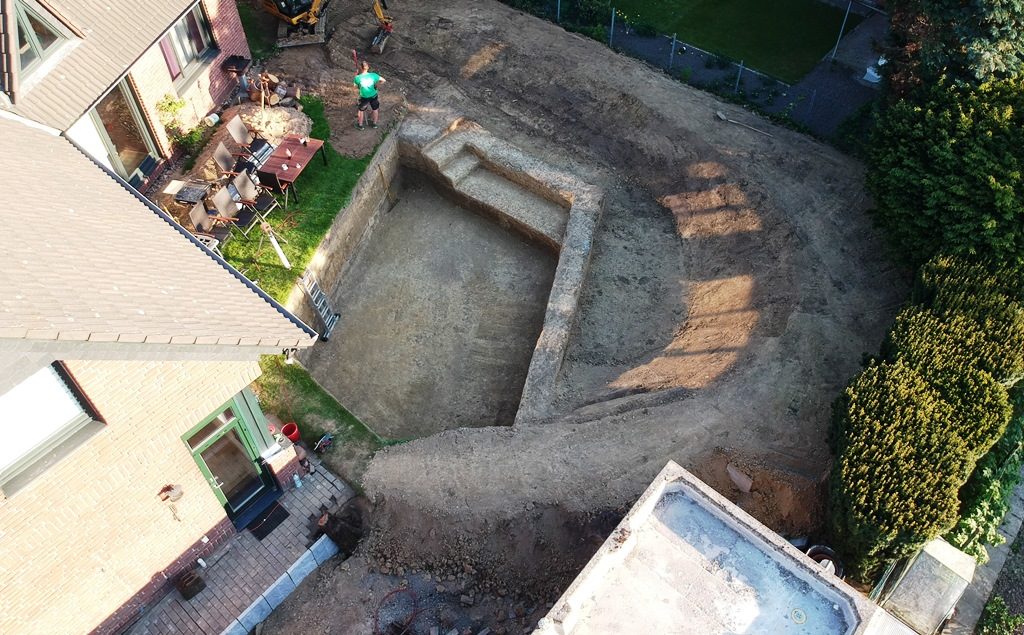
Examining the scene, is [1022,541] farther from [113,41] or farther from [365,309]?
[113,41]

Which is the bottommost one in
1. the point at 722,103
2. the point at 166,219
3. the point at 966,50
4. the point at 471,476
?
the point at 471,476

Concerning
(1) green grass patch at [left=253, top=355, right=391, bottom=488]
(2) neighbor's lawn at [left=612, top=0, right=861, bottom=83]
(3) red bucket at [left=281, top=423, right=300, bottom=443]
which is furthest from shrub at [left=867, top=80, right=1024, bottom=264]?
(3) red bucket at [left=281, top=423, right=300, bottom=443]

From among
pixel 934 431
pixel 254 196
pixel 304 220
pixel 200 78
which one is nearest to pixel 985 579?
pixel 934 431

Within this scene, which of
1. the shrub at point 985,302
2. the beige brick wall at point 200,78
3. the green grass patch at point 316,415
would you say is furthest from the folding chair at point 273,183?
the shrub at point 985,302

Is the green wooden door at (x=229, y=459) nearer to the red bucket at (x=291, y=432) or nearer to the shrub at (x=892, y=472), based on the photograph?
the red bucket at (x=291, y=432)

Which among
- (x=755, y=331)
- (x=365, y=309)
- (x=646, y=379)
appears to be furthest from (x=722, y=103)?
(x=365, y=309)

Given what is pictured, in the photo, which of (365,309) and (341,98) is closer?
(365,309)
